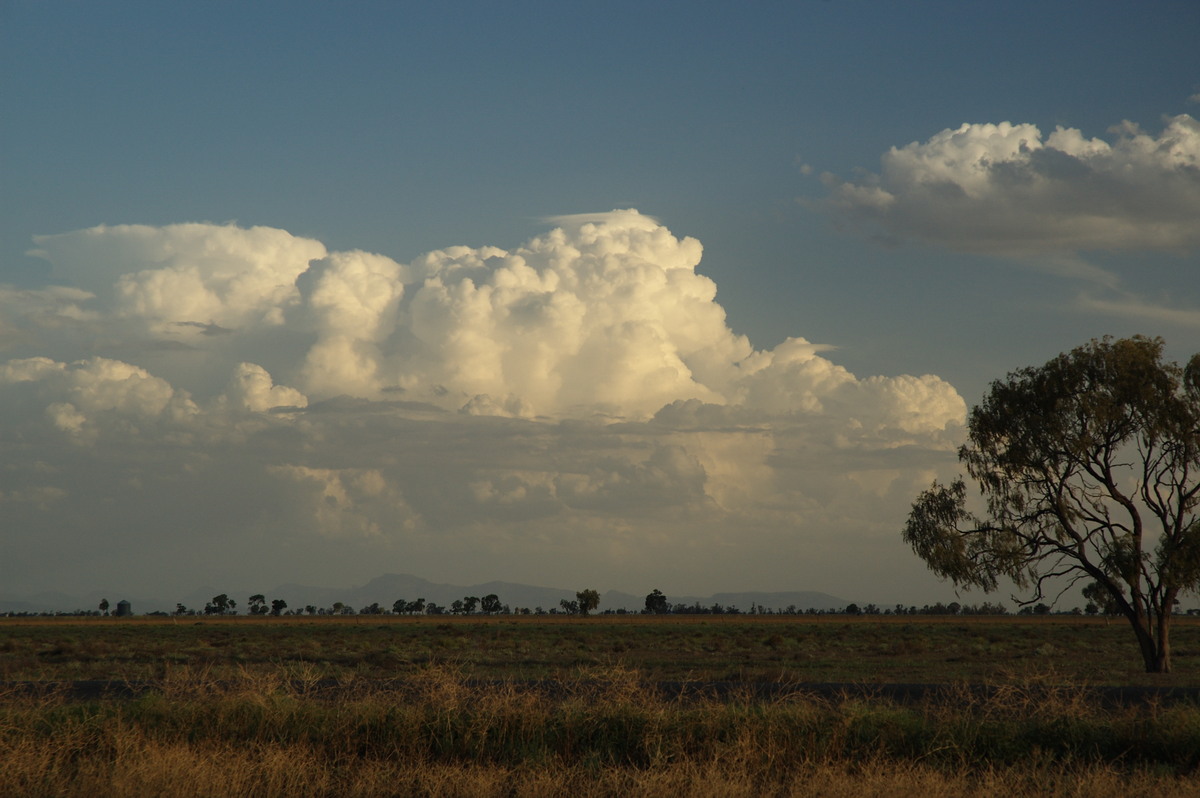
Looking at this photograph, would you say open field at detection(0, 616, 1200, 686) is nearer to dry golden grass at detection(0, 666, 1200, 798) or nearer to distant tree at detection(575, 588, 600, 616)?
dry golden grass at detection(0, 666, 1200, 798)

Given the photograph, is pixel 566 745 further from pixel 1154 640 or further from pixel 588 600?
pixel 588 600

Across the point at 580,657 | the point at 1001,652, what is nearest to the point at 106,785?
the point at 580,657

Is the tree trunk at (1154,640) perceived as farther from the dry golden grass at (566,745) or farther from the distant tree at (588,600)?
the distant tree at (588,600)

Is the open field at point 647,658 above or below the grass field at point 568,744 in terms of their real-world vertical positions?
below

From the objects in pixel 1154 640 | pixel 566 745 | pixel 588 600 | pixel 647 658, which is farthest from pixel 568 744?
pixel 588 600

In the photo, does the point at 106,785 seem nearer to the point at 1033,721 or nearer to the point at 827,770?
the point at 827,770

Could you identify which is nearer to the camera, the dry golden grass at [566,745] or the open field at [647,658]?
the dry golden grass at [566,745]

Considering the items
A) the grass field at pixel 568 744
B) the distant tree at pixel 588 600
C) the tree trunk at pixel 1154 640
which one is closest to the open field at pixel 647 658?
the tree trunk at pixel 1154 640

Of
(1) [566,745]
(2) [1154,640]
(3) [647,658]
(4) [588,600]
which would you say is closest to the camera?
(1) [566,745]

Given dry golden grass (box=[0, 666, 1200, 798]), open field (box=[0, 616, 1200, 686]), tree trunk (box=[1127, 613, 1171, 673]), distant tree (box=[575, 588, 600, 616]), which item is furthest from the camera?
distant tree (box=[575, 588, 600, 616])

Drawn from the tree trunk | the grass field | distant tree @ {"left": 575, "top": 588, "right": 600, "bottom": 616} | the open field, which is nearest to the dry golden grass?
the grass field

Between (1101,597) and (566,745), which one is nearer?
(566,745)

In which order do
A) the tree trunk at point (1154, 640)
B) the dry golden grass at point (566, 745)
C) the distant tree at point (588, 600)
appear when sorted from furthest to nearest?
the distant tree at point (588, 600) < the tree trunk at point (1154, 640) < the dry golden grass at point (566, 745)

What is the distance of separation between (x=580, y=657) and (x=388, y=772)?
28.7 meters
